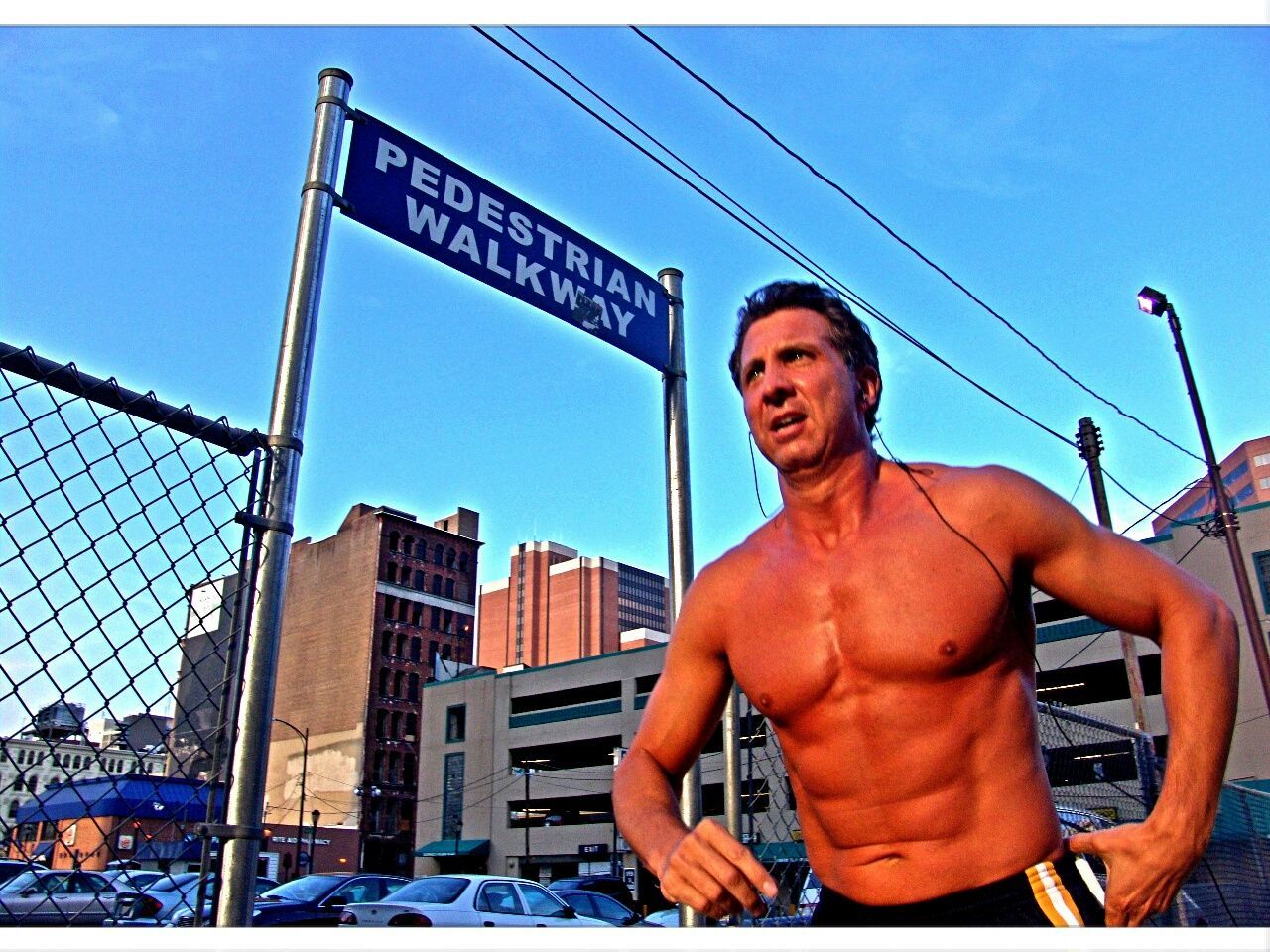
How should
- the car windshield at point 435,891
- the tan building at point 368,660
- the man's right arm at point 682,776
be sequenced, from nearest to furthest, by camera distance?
1. the man's right arm at point 682,776
2. the car windshield at point 435,891
3. the tan building at point 368,660

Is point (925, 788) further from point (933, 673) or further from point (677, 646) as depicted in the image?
point (677, 646)

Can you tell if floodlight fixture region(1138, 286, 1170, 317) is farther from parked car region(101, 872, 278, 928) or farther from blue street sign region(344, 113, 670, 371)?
parked car region(101, 872, 278, 928)

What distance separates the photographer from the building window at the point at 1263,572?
31.9 m

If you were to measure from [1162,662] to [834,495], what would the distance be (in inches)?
28.7

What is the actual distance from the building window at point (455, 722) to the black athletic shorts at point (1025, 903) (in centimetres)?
5708

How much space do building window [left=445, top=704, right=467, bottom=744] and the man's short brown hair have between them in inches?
2236

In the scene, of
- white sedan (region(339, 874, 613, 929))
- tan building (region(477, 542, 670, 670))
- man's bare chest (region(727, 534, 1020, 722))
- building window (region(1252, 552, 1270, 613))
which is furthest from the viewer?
tan building (region(477, 542, 670, 670))

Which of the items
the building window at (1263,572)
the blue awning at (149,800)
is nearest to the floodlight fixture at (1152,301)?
the blue awning at (149,800)

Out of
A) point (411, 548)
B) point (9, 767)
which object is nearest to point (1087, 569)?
point (9, 767)

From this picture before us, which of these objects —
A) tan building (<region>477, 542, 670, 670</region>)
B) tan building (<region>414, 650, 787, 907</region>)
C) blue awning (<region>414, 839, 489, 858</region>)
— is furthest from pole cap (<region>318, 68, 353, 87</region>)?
tan building (<region>477, 542, 670, 670</region>)

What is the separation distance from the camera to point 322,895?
12.9 m

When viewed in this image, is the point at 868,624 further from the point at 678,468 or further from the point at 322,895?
the point at 322,895

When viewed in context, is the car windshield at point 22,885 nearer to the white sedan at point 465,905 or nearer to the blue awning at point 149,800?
the blue awning at point 149,800

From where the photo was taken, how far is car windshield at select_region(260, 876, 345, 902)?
42.6ft
